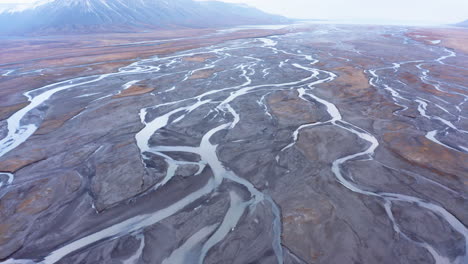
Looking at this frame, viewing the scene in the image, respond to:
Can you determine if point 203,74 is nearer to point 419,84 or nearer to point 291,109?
point 291,109

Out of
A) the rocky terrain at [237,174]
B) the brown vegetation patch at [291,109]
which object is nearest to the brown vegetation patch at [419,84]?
the rocky terrain at [237,174]

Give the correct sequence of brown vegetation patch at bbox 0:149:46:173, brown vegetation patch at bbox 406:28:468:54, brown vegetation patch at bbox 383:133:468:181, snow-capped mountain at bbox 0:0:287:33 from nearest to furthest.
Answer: brown vegetation patch at bbox 383:133:468:181, brown vegetation patch at bbox 0:149:46:173, brown vegetation patch at bbox 406:28:468:54, snow-capped mountain at bbox 0:0:287:33

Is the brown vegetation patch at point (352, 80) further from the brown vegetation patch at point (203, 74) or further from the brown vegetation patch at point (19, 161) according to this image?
the brown vegetation patch at point (19, 161)

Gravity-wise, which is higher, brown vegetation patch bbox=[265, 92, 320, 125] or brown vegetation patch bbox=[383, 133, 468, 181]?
brown vegetation patch bbox=[265, 92, 320, 125]

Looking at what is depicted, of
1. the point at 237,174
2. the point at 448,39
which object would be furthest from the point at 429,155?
the point at 448,39

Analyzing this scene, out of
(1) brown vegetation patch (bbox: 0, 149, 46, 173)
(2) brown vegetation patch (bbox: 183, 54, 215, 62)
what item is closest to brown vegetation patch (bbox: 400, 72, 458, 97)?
(2) brown vegetation patch (bbox: 183, 54, 215, 62)

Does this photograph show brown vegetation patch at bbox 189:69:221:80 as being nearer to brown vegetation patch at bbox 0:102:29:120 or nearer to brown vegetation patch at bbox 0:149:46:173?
brown vegetation patch at bbox 0:102:29:120

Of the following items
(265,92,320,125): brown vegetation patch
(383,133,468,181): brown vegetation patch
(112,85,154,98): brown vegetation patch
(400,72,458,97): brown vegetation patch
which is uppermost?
(112,85,154,98): brown vegetation patch
